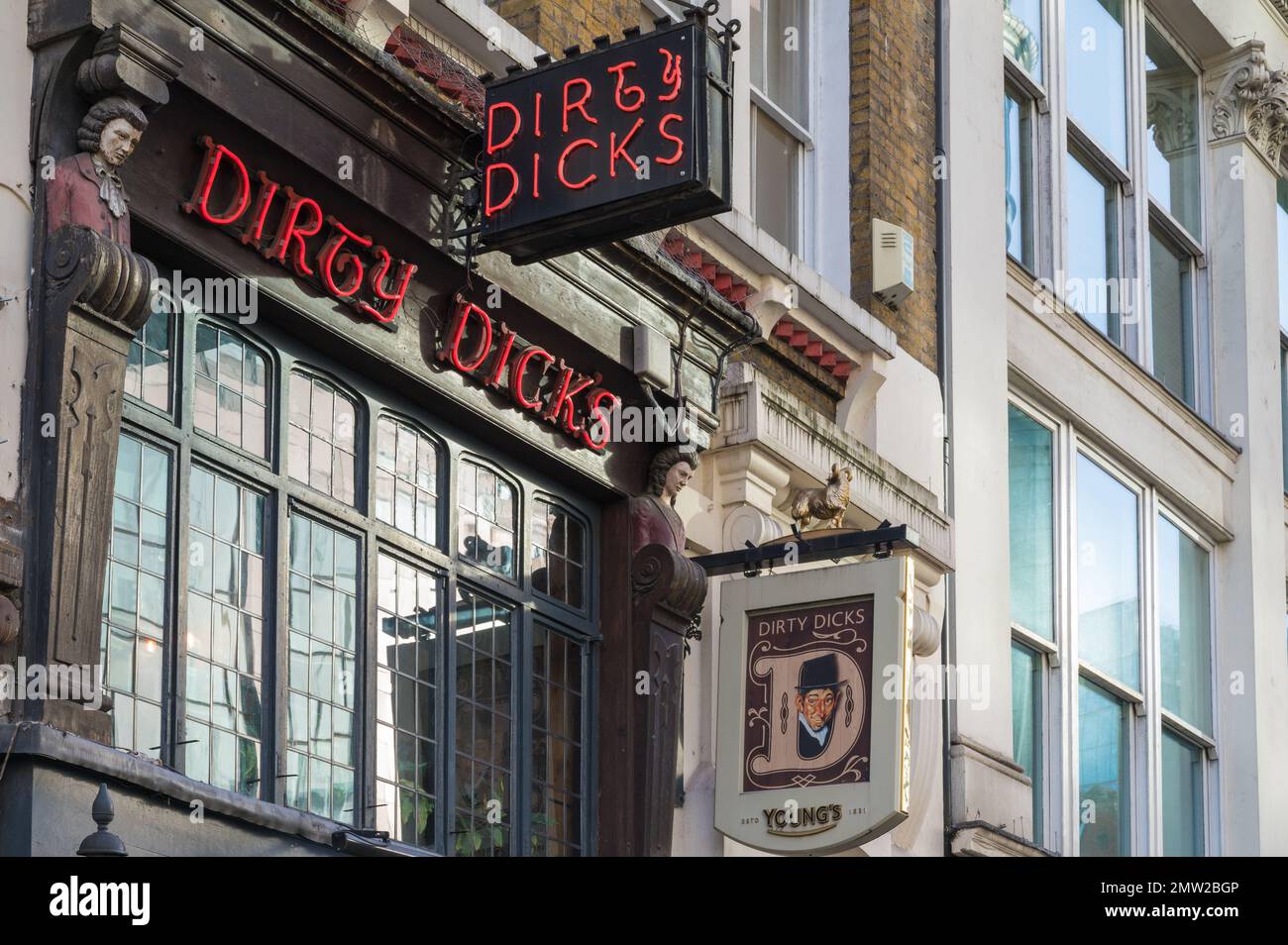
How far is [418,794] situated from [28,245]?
321cm

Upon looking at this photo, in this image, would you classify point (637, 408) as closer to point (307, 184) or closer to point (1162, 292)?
point (307, 184)

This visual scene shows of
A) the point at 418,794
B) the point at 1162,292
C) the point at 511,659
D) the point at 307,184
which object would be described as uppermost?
the point at 1162,292

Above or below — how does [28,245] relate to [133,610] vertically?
above

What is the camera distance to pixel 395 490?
11016 millimetres

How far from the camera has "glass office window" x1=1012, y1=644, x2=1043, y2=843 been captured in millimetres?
17328

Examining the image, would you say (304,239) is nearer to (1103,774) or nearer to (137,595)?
(137,595)

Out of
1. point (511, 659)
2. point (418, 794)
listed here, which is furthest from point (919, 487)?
point (418, 794)

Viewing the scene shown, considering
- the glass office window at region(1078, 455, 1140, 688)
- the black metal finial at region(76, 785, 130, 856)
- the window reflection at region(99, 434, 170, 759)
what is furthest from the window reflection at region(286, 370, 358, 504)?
the glass office window at region(1078, 455, 1140, 688)

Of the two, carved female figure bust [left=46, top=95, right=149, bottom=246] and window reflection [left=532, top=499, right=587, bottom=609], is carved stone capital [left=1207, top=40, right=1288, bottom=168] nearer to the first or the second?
window reflection [left=532, top=499, right=587, bottom=609]

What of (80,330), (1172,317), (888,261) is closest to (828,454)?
(888,261)

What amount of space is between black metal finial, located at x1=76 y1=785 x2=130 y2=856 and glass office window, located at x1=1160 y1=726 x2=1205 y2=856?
1276 cm

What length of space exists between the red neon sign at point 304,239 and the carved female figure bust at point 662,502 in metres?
2.05

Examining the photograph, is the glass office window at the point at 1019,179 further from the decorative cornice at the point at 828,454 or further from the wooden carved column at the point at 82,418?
the wooden carved column at the point at 82,418

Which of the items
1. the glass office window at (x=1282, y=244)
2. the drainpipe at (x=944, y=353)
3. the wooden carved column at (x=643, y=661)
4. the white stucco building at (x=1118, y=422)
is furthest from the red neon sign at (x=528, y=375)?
the glass office window at (x=1282, y=244)
